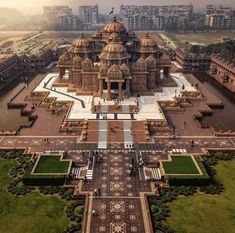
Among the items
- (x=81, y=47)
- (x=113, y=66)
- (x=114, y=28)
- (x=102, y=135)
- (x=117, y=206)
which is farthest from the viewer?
(x=114, y=28)

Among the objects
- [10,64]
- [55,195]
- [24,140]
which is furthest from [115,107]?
[10,64]

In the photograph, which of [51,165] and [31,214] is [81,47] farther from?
[31,214]

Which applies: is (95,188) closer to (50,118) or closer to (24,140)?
(24,140)

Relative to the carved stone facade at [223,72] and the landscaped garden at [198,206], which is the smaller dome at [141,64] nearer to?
the carved stone facade at [223,72]

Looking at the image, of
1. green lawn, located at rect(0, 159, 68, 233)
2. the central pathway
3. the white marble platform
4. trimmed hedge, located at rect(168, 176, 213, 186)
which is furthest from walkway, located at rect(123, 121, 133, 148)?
green lawn, located at rect(0, 159, 68, 233)

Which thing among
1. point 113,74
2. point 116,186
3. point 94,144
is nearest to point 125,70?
point 113,74

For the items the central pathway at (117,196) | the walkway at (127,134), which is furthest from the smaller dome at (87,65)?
the central pathway at (117,196)
